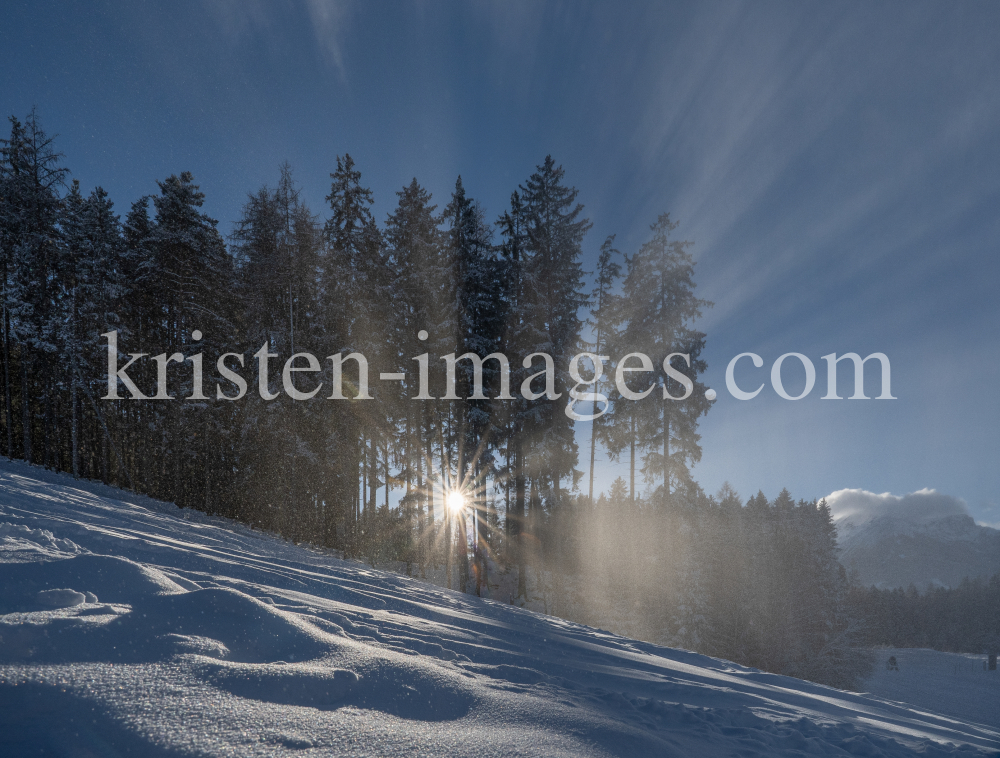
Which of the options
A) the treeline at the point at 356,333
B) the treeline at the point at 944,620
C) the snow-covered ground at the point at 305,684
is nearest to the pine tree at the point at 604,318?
the treeline at the point at 356,333

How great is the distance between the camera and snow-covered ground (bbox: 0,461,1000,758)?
4.53 ft

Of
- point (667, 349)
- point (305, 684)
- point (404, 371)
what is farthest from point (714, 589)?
point (305, 684)

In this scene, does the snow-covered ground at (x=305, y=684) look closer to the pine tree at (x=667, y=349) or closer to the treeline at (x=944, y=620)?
the pine tree at (x=667, y=349)

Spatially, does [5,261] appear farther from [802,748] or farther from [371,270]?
[802,748]

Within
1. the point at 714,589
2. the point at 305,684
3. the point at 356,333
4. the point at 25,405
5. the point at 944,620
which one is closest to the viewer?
the point at 305,684

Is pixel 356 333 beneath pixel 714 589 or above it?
above

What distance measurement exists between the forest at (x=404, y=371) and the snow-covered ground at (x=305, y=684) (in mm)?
12160

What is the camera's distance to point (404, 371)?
55.4ft

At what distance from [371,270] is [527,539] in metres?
12.3

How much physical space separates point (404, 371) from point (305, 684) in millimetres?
15411

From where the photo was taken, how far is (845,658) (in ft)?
68.2

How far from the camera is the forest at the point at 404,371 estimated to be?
54.2 ft

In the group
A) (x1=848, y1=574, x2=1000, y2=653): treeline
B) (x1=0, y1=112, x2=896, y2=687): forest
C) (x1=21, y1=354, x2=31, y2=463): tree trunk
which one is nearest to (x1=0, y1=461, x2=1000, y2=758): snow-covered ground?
(x1=0, y1=112, x2=896, y2=687): forest

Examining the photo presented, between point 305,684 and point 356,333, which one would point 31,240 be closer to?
point 356,333
